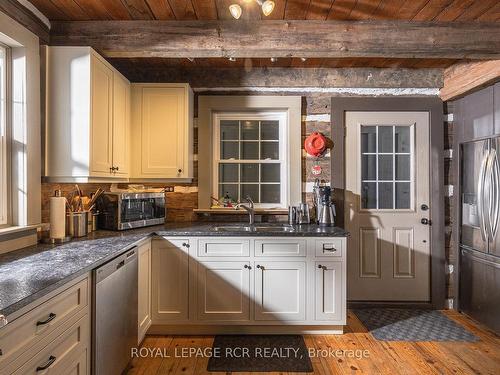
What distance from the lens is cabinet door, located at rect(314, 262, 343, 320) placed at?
2689 mm

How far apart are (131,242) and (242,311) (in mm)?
1091

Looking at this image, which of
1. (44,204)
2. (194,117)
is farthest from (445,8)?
(44,204)

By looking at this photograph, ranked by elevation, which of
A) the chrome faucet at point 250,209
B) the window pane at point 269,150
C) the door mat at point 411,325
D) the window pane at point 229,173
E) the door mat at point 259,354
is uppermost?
the window pane at point 269,150

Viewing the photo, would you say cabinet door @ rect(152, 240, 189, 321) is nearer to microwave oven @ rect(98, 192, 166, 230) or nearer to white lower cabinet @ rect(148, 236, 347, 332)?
white lower cabinet @ rect(148, 236, 347, 332)

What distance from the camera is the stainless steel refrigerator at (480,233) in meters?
2.71

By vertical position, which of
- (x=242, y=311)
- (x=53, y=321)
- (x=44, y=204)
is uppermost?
(x=44, y=204)

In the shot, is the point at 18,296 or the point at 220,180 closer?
the point at 18,296

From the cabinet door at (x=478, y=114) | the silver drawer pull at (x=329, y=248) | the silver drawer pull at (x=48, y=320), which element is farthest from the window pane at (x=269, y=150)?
the silver drawer pull at (x=48, y=320)

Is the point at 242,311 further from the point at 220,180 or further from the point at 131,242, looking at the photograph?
the point at 220,180

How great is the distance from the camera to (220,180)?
3490 millimetres

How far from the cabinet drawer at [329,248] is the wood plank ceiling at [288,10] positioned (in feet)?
5.63

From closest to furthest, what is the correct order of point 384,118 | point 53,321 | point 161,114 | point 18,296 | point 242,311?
point 18,296, point 53,321, point 242,311, point 161,114, point 384,118

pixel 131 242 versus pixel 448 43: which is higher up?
pixel 448 43

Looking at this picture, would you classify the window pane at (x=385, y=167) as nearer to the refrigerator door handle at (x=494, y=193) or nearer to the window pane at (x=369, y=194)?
the window pane at (x=369, y=194)
